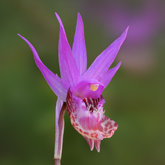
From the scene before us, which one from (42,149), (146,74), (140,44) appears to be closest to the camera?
(42,149)

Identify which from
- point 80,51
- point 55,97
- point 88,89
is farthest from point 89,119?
point 55,97

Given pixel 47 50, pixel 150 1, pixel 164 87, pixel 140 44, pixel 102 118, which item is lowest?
pixel 102 118

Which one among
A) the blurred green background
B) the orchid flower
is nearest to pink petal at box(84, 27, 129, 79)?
the orchid flower

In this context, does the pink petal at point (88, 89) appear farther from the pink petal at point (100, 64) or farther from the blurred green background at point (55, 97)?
the blurred green background at point (55, 97)

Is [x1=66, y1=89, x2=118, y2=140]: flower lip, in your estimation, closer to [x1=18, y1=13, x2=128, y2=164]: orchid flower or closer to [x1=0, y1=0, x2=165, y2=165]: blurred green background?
[x1=18, y1=13, x2=128, y2=164]: orchid flower

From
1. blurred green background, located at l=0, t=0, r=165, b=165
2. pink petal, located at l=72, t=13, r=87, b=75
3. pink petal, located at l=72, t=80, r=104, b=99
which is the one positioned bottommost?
pink petal, located at l=72, t=80, r=104, b=99

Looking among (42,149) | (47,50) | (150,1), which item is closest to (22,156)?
(42,149)

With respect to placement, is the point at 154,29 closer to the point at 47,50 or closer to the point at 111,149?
the point at 47,50

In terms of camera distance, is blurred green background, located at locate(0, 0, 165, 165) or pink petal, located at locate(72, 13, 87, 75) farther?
blurred green background, located at locate(0, 0, 165, 165)

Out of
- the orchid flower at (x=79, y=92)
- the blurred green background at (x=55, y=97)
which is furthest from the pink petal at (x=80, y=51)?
the blurred green background at (x=55, y=97)
